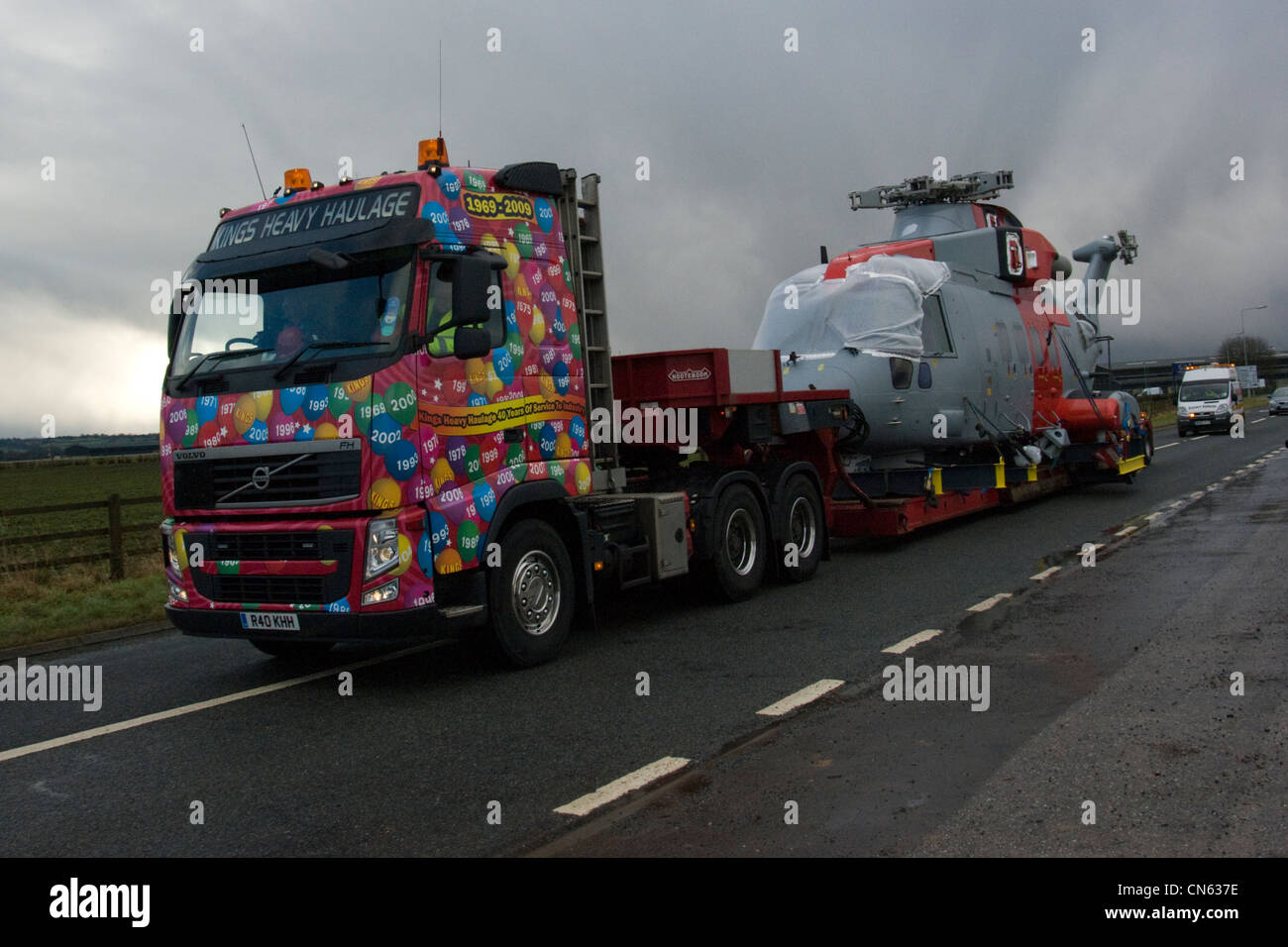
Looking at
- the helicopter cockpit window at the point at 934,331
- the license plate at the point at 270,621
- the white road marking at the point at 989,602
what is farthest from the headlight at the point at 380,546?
the helicopter cockpit window at the point at 934,331

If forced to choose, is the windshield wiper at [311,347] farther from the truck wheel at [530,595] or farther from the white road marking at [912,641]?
the white road marking at [912,641]

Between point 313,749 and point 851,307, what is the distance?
364 inches

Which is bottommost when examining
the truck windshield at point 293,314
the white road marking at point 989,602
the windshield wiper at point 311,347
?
the white road marking at point 989,602

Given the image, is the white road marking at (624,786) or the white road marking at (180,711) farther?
the white road marking at (180,711)

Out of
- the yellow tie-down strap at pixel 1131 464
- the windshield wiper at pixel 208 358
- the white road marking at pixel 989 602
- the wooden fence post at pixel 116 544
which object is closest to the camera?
the windshield wiper at pixel 208 358

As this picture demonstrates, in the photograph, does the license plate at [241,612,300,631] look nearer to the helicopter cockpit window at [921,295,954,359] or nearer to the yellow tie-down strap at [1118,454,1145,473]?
the helicopter cockpit window at [921,295,954,359]

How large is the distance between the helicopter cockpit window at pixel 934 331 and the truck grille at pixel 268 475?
8.71m

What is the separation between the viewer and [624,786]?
4.92 metres

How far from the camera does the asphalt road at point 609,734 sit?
14.7ft

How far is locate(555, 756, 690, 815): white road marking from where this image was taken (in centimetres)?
466

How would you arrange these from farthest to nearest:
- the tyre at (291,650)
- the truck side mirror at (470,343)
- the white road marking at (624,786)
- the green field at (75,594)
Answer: the green field at (75,594), the tyre at (291,650), the truck side mirror at (470,343), the white road marking at (624,786)

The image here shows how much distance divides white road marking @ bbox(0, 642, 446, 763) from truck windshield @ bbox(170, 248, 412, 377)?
2.12 meters

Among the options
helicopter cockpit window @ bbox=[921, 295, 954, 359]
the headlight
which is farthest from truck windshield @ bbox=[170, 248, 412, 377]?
helicopter cockpit window @ bbox=[921, 295, 954, 359]

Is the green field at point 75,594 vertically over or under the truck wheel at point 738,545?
under
